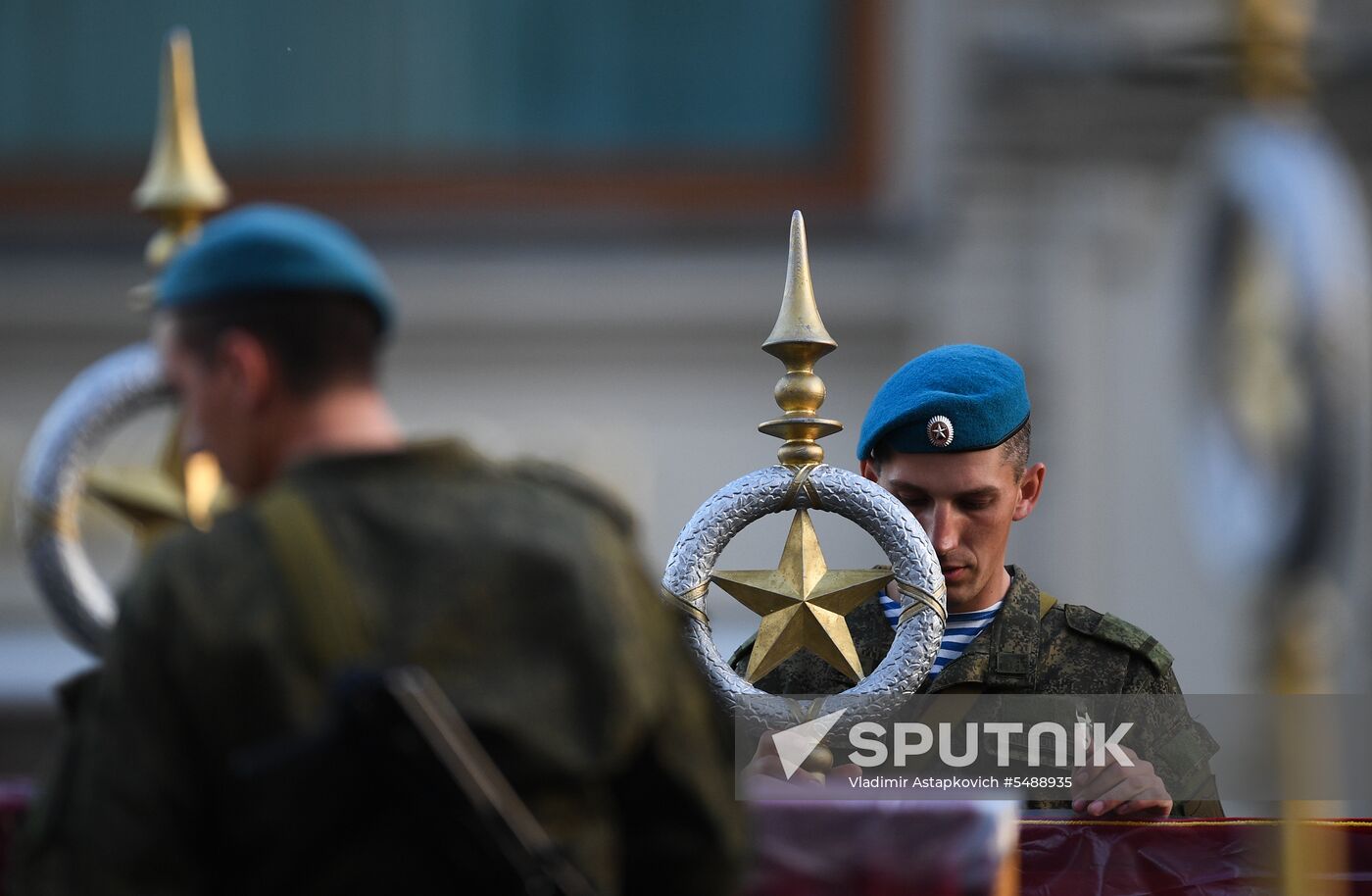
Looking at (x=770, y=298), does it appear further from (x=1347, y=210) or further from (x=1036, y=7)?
(x=1347, y=210)

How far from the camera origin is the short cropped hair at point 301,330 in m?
2.73

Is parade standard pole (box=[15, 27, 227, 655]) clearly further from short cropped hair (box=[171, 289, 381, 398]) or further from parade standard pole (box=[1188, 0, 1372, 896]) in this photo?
parade standard pole (box=[1188, 0, 1372, 896])

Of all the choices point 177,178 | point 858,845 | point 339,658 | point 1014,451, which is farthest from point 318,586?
point 177,178

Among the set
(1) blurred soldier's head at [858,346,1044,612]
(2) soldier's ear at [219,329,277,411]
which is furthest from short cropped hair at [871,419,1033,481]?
(2) soldier's ear at [219,329,277,411]

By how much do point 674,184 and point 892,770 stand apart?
19.5ft

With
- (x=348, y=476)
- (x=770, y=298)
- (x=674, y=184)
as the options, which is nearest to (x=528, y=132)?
(x=674, y=184)

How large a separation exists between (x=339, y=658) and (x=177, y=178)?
157 centimetres

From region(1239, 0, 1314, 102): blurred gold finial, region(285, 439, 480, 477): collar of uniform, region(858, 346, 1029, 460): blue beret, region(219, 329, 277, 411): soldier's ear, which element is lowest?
region(858, 346, 1029, 460): blue beret

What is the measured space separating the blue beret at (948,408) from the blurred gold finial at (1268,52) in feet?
2.17

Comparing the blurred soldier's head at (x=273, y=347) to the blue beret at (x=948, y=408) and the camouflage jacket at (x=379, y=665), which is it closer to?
the camouflage jacket at (x=379, y=665)

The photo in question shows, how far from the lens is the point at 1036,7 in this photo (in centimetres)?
845

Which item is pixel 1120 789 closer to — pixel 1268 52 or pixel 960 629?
pixel 960 629

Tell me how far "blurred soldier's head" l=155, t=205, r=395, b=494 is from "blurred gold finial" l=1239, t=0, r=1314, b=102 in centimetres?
98

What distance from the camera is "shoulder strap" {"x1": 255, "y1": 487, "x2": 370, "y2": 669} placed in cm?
253
